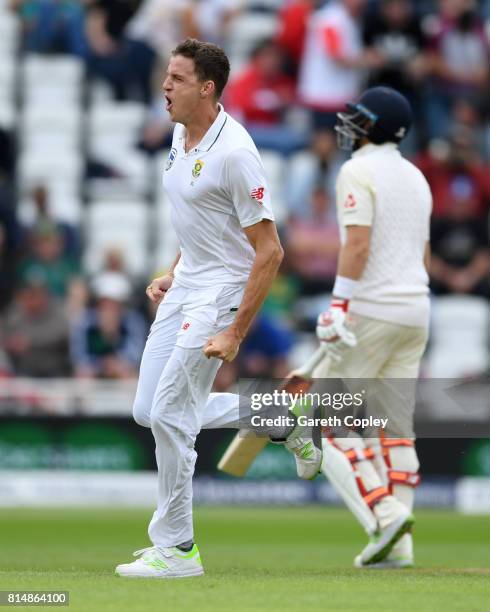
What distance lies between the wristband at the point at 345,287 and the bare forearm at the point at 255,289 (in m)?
1.11

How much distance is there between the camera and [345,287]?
7.11 metres

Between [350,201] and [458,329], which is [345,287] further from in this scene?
[458,329]

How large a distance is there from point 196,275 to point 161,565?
114 centimetres

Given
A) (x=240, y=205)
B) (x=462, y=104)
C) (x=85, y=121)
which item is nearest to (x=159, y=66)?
(x=85, y=121)

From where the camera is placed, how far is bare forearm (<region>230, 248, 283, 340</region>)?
19.7 ft

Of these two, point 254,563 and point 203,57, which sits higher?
point 203,57

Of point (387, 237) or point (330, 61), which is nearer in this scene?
point (387, 237)

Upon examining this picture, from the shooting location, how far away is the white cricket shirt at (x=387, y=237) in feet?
23.7

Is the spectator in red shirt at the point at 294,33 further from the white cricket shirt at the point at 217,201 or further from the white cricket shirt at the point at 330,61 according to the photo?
the white cricket shirt at the point at 217,201

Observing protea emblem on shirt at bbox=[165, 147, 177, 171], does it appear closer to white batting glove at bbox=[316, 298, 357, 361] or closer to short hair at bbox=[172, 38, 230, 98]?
short hair at bbox=[172, 38, 230, 98]

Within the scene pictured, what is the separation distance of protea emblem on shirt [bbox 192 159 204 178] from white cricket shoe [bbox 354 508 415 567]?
6.39 ft

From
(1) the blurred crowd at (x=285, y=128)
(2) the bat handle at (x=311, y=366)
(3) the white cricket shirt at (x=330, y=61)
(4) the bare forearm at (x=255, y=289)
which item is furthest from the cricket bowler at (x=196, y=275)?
(3) the white cricket shirt at (x=330, y=61)

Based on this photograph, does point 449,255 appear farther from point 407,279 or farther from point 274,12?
point 407,279

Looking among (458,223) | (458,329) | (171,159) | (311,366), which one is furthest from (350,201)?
(458,223)
